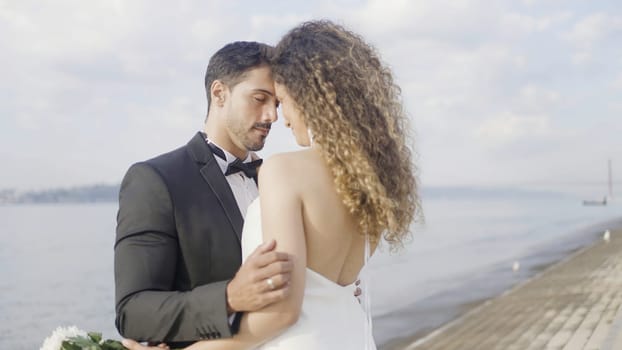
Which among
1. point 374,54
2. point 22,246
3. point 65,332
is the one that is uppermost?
point 374,54

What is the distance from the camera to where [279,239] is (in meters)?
1.85

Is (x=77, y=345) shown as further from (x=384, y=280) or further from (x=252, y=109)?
(x=384, y=280)

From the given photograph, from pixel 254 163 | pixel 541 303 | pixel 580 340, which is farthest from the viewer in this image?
pixel 541 303

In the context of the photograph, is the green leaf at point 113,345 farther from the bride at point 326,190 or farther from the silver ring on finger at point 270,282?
the silver ring on finger at point 270,282

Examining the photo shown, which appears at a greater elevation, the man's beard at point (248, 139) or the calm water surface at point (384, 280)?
the man's beard at point (248, 139)

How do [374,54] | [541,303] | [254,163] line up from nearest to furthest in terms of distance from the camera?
1. [374,54]
2. [254,163]
3. [541,303]

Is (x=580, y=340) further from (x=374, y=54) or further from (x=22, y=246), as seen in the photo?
(x=22, y=246)

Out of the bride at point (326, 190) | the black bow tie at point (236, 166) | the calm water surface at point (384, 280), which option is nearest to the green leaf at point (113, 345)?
the bride at point (326, 190)

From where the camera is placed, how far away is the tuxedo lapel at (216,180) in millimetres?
2291

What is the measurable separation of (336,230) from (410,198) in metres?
0.34

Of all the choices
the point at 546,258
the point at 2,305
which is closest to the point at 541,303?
the point at 546,258

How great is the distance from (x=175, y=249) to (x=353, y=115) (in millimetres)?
717

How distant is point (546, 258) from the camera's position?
2641 cm

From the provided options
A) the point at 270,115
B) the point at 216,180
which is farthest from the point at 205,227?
the point at 270,115
